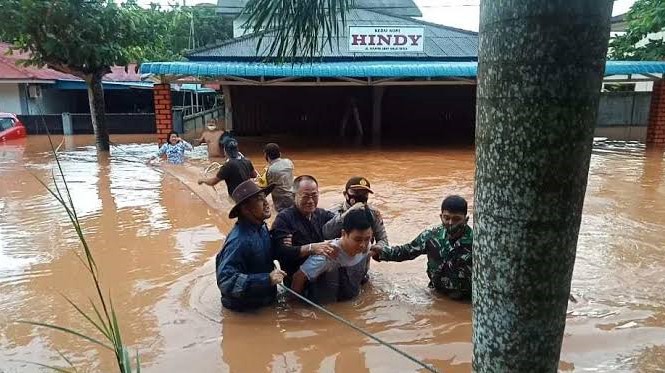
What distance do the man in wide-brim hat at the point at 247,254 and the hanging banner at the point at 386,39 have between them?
12669mm

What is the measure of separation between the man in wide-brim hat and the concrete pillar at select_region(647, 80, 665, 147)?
51.3 ft

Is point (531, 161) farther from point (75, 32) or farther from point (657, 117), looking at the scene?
point (657, 117)

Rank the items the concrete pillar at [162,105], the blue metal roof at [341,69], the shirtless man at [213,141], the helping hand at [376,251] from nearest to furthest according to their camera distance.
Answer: the helping hand at [376,251]
the blue metal roof at [341,69]
the shirtless man at [213,141]
the concrete pillar at [162,105]

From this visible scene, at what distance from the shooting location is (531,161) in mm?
1302

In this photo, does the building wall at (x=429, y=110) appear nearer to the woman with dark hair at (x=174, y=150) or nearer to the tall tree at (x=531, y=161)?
the woman with dark hair at (x=174, y=150)

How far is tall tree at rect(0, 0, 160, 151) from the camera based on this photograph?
13.3 m

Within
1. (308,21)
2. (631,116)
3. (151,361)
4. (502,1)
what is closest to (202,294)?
(151,361)

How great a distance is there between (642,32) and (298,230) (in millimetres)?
18630

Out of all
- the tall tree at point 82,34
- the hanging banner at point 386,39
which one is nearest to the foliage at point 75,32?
the tall tree at point 82,34

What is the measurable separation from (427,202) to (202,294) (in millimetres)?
4710

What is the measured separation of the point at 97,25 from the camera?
1409 centimetres

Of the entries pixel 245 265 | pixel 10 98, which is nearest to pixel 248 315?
pixel 245 265

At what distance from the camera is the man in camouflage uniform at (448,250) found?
424cm

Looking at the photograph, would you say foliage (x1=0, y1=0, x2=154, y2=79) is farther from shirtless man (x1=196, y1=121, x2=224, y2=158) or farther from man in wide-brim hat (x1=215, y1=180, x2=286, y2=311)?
man in wide-brim hat (x1=215, y1=180, x2=286, y2=311)
